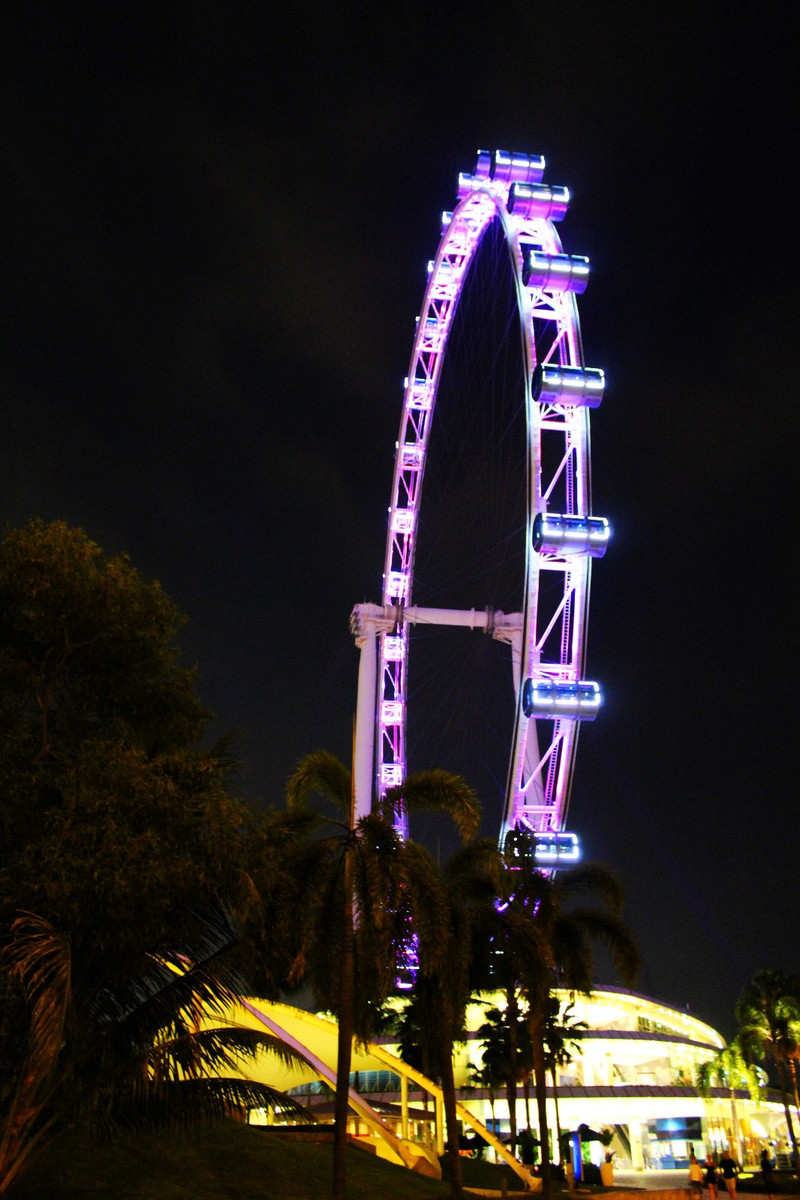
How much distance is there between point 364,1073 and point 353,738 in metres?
48.3

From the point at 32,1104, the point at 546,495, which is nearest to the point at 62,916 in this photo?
the point at 32,1104

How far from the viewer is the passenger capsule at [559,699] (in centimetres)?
3662

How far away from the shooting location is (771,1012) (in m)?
43.7

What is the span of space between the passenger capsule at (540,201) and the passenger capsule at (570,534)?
11578 millimetres

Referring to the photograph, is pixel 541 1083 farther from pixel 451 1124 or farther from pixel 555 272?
pixel 555 272

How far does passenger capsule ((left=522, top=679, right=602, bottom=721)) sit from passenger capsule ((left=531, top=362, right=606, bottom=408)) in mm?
9355

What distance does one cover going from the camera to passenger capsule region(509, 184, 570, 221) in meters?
39.9

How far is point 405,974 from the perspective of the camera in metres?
22.1

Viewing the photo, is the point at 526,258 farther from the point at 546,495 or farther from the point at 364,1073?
the point at 364,1073

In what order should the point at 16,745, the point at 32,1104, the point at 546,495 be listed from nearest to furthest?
1. the point at 32,1104
2. the point at 16,745
3. the point at 546,495

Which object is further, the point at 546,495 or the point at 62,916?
the point at 546,495

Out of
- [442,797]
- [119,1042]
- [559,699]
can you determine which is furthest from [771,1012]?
[119,1042]

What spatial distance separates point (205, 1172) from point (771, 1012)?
31193 millimetres

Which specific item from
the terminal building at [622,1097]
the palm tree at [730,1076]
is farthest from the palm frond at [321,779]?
the palm tree at [730,1076]
